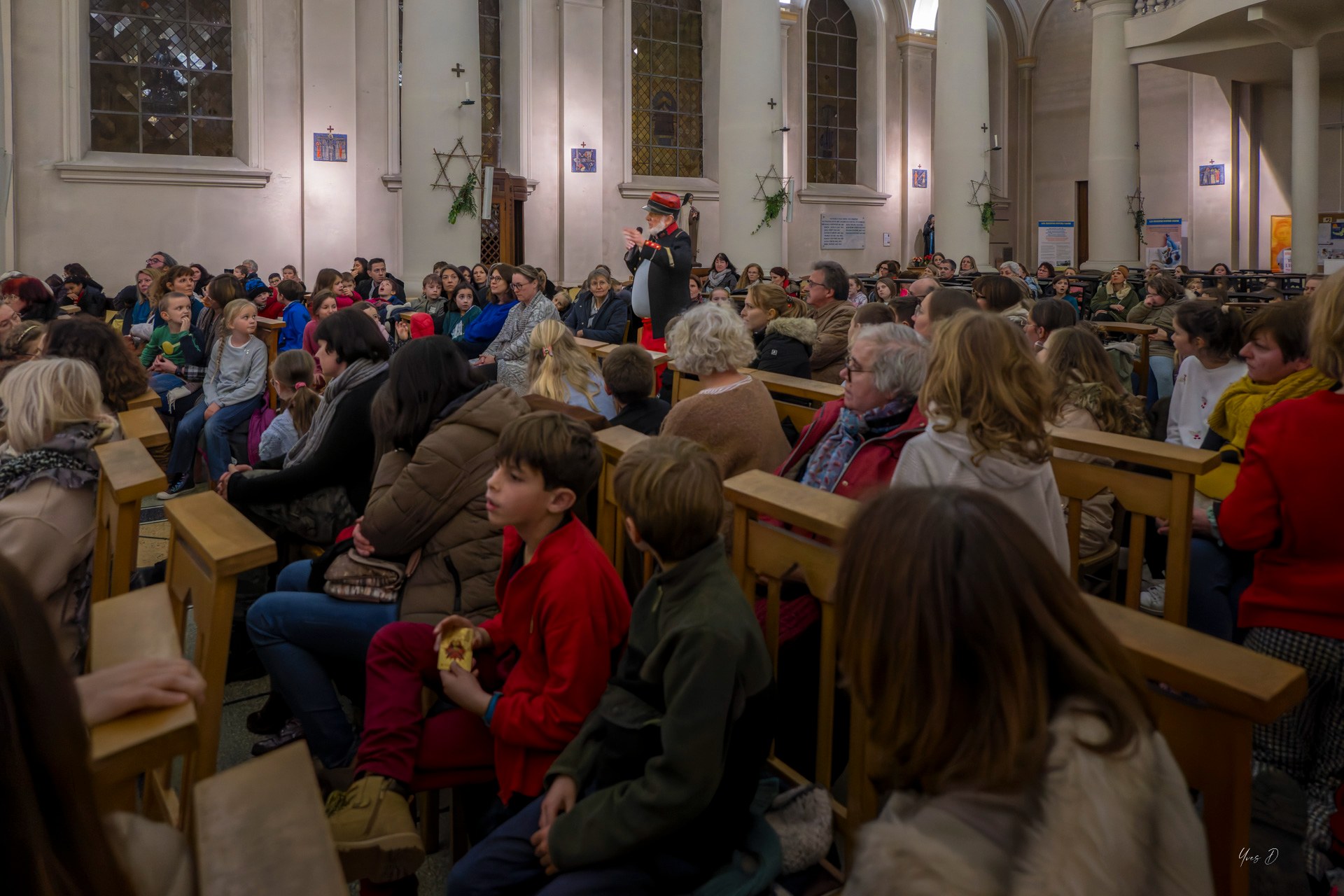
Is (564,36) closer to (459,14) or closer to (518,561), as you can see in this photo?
(459,14)

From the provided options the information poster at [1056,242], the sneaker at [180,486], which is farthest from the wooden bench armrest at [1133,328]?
the information poster at [1056,242]

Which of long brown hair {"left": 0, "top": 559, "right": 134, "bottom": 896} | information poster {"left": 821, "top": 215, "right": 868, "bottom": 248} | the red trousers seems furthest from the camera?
information poster {"left": 821, "top": 215, "right": 868, "bottom": 248}

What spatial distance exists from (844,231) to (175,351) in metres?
14.7

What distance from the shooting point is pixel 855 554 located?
1165mm

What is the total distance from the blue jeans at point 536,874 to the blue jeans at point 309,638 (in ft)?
2.90

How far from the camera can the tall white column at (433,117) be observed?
11180mm

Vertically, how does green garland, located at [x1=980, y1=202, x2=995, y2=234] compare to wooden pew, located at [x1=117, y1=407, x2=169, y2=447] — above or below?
above

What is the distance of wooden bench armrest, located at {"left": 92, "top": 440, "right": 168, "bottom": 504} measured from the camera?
253 centimetres

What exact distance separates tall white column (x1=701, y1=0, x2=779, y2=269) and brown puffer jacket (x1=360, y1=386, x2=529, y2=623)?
10476 millimetres

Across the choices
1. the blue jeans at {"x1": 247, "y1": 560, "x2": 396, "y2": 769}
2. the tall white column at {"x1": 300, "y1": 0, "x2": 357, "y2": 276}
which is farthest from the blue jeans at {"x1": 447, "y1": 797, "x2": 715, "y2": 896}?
the tall white column at {"x1": 300, "y1": 0, "x2": 357, "y2": 276}

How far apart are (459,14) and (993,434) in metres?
10.5

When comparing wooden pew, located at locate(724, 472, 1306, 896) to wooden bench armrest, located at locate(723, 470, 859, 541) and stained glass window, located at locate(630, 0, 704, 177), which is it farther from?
stained glass window, located at locate(630, 0, 704, 177)

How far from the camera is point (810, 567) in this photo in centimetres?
202
